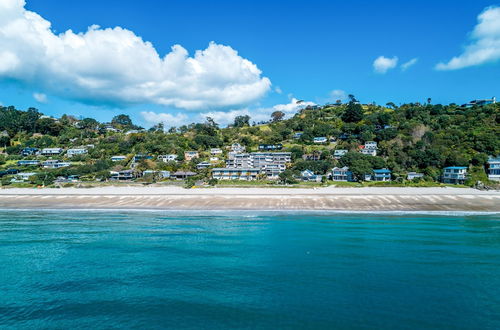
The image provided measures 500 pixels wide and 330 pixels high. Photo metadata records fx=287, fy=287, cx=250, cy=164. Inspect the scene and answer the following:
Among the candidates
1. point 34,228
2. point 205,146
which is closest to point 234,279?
point 34,228

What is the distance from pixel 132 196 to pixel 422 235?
38.6m

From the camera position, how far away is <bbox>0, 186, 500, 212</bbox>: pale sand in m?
36.1

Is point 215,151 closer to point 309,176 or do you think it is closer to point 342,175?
point 309,176

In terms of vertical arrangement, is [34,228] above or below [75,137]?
below

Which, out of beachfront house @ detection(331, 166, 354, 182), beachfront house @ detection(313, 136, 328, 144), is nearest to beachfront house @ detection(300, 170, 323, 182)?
beachfront house @ detection(331, 166, 354, 182)

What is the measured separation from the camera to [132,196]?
44.5 meters

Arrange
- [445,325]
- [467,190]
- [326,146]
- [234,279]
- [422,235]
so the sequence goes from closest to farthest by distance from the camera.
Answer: [445,325], [234,279], [422,235], [467,190], [326,146]

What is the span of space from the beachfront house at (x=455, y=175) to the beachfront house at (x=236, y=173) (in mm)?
36581

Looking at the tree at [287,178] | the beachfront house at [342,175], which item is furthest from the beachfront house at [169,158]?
the beachfront house at [342,175]

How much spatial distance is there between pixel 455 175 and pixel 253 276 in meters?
51.4

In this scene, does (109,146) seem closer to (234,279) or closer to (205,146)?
(205,146)

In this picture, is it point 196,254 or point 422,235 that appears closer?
point 196,254

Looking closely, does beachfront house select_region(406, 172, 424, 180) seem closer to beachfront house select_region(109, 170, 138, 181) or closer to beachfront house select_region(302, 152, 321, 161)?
beachfront house select_region(302, 152, 321, 161)

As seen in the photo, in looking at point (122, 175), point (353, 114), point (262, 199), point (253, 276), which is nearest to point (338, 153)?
point (353, 114)
